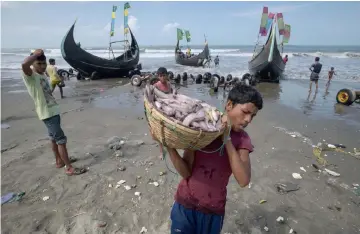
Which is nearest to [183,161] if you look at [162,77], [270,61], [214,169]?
[214,169]

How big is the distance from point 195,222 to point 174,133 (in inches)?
32.9

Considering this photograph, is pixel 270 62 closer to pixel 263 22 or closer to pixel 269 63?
pixel 269 63

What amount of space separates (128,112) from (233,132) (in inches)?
270

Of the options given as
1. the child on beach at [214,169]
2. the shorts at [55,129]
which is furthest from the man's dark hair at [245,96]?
the shorts at [55,129]

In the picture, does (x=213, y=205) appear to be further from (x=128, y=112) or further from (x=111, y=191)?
(x=128, y=112)

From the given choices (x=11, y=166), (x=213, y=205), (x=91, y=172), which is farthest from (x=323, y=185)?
(x=11, y=166)

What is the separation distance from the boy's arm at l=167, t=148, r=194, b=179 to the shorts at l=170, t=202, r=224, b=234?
281 millimetres

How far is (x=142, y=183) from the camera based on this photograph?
393 centimetres

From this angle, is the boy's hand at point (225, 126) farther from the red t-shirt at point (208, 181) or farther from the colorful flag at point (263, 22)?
the colorful flag at point (263, 22)

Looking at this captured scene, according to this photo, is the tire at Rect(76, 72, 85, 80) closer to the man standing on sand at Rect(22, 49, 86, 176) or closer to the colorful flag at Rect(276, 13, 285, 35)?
the colorful flag at Rect(276, 13, 285, 35)

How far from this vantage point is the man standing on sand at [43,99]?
359 cm

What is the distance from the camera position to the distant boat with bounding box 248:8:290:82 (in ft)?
51.5

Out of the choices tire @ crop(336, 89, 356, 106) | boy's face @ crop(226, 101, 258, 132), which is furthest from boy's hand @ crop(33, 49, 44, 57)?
tire @ crop(336, 89, 356, 106)

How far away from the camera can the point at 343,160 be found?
4953 millimetres
